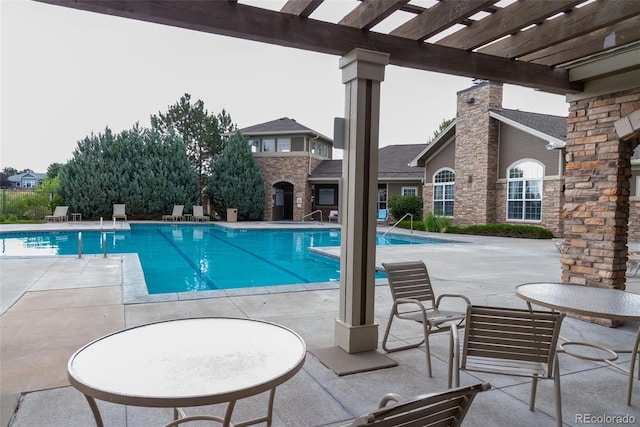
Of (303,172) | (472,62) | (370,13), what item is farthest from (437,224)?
(370,13)

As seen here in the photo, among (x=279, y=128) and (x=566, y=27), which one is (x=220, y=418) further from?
(x=279, y=128)

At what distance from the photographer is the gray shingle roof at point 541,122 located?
54.2 feet

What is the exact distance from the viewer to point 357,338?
364cm

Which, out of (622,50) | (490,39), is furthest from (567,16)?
(622,50)

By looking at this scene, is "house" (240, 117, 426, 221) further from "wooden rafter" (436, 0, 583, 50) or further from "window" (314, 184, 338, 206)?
"wooden rafter" (436, 0, 583, 50)

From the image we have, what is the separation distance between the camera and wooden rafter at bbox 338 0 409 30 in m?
3.10

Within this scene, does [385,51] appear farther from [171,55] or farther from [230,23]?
[171,55]

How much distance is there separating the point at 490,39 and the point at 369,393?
3188 mm

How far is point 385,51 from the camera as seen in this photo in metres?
3.65

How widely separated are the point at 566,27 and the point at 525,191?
15.0 metres

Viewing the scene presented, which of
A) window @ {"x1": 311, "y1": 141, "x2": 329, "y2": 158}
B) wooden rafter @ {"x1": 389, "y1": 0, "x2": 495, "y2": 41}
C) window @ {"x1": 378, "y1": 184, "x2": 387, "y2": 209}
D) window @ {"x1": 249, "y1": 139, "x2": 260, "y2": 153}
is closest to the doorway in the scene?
window @ {"x1": 249, "y1": 139, "x2": 260, "y2": 153}

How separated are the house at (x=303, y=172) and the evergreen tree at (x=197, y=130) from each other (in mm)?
3328

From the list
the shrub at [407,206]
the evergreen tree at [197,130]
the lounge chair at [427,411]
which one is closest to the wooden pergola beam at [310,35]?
the lounge chair at [427,411]

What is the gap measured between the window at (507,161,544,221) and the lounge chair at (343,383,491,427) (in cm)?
1735
